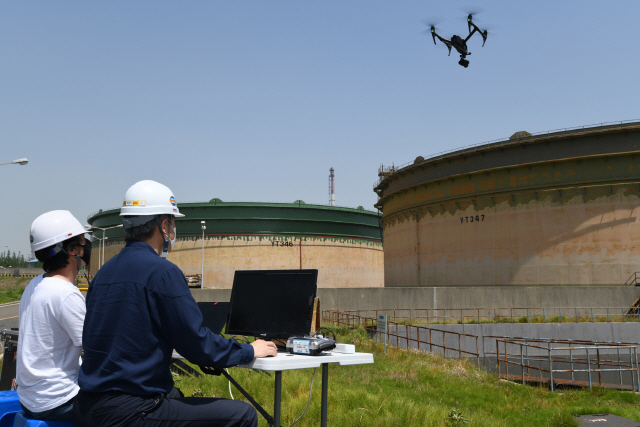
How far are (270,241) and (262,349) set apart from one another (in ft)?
173

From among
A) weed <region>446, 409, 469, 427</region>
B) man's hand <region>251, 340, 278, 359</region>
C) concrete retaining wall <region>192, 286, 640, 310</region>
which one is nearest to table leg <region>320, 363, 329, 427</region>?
man's hand <region>251, 340, 278, 359</region>

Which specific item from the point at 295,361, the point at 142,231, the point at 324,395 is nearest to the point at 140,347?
the point at 142,231

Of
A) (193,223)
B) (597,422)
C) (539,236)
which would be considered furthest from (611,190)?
(193,223)

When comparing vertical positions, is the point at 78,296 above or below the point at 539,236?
below

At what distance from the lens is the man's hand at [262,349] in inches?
136

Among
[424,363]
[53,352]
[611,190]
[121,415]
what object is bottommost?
[424,363]

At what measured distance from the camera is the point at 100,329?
2.96 meters

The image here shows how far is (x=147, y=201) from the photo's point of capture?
345cm

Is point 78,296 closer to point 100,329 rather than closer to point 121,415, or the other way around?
point 100,329

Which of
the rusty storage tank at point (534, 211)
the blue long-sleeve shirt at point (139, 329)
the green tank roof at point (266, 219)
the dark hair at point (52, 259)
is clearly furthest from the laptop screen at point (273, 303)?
the green tank roof at point (266, 219)

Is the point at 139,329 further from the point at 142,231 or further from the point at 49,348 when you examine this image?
the point at 49,348

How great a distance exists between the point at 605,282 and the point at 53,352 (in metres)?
33.7

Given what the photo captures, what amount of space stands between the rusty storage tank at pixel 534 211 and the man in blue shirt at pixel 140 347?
33173 mm

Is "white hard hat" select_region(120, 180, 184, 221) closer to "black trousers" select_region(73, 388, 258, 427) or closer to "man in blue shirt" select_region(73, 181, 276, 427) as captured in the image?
"man in blue shirt" select_region(73, 181, 276, 427)
